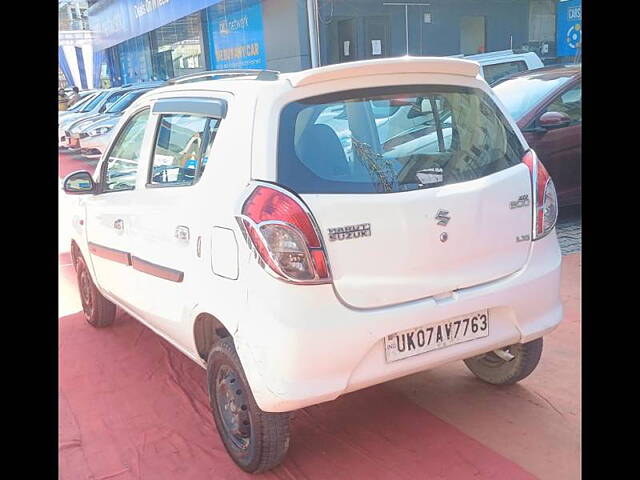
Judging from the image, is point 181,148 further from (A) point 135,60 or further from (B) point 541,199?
(A) point 135,60

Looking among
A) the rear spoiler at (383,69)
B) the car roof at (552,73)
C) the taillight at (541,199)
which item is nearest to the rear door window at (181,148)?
the rear spoiler at (383,69)

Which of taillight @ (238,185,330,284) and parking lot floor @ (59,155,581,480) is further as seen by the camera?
parking lot floor @ (59,155,581,480)

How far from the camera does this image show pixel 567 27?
60.7 ft

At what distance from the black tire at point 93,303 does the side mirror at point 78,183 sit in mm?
818

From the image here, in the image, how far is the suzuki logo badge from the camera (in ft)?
8.66

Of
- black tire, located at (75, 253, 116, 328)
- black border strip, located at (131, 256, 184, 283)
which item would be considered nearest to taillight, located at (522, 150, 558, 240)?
black border strip, located at (131, 256, 184, 283)

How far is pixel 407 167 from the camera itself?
107 inches

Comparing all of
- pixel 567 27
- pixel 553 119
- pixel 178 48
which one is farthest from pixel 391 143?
pixel 178 48

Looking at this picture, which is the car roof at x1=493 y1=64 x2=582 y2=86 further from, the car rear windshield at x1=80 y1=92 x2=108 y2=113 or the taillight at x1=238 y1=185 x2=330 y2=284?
the car rear windshield at x1=80 y1=92 x2=108 y2=113

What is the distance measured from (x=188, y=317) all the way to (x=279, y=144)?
107 cm

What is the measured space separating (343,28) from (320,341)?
51.3ft

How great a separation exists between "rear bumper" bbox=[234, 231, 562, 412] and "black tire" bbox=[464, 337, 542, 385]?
73 centimetres
